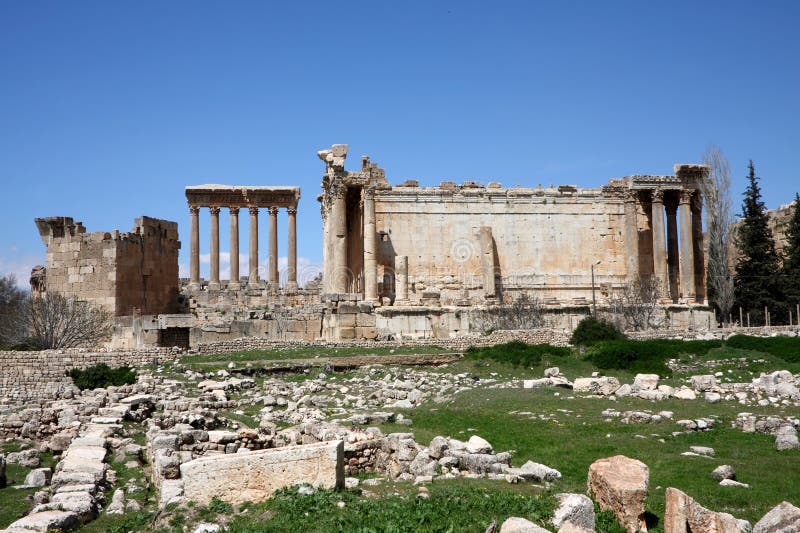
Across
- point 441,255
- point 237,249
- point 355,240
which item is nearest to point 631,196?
point 441,255

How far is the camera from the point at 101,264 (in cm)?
3378

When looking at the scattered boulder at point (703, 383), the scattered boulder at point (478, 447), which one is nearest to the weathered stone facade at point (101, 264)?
the scattered boulder at point (703, 383)

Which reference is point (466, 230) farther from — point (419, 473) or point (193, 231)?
point (419, 473)

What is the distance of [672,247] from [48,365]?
103 ft

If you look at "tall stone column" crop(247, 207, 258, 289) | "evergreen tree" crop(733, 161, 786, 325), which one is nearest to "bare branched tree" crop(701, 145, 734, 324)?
"evergreen tree" crop(733, 161, 786, 325)

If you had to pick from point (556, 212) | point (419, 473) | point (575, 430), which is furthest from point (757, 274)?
point (419, 473)

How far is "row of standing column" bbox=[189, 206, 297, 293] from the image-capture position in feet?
153

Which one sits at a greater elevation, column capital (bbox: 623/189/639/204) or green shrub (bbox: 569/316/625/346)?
column capital (bbox: 623/189/639/204)

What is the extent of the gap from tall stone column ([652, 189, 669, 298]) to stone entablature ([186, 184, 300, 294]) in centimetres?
2047

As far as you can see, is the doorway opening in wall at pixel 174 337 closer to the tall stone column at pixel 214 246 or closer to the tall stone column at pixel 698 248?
the tall stone column at pixel 214 246

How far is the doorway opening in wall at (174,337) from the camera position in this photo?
1220 inches

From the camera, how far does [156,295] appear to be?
36.8 metres

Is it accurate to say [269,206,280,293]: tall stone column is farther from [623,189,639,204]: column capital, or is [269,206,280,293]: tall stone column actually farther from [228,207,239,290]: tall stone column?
[623,189,639,204]: column capital

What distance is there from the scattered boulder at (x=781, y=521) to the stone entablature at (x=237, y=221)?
39768 millimetres
